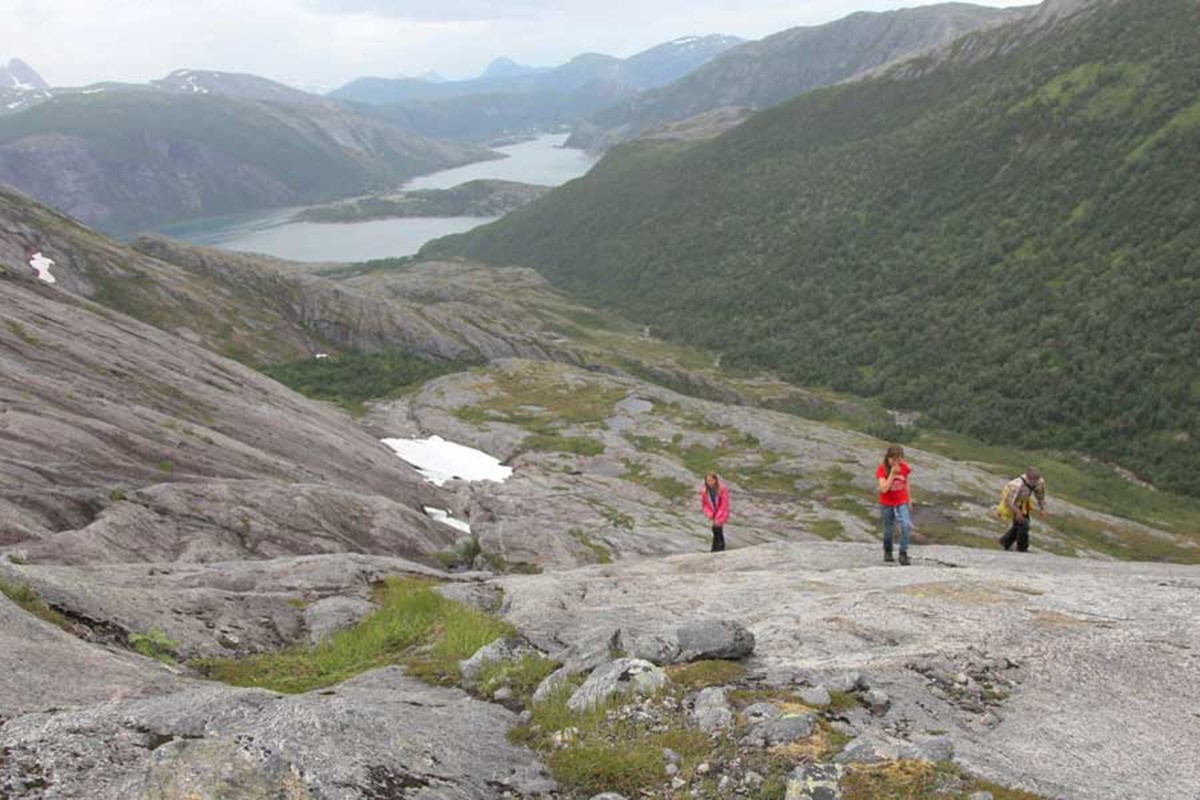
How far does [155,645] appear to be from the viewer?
12.4 metres

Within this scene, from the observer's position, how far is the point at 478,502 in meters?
43.8

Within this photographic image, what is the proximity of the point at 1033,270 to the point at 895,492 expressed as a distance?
→ 14157 cm

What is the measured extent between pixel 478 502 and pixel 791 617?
30.8 m

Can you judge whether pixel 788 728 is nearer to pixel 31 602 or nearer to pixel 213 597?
pixel 31 602

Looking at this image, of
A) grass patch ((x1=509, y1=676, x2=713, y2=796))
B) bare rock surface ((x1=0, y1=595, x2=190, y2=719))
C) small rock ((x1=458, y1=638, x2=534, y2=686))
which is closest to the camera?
grass patch ((x1=509, y1=676, x2=713, y2=796))

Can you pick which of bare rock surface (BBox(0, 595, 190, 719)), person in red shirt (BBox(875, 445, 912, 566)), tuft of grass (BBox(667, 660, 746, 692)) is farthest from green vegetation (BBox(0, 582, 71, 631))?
person in red shirt (BBox(875, 445, 912, 566))

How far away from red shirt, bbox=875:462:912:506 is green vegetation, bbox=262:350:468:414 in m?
72.1

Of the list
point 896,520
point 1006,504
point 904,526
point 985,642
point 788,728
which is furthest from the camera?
point 1006,504

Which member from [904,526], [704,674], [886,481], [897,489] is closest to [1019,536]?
[904,526]

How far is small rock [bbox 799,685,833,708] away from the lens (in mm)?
9750

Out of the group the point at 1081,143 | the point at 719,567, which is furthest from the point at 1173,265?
the point at 719,567

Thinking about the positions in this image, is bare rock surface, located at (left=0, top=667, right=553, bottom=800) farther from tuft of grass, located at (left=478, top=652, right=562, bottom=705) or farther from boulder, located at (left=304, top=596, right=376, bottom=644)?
boulder, located at (left=304, top=596, right=376, bottom=644)

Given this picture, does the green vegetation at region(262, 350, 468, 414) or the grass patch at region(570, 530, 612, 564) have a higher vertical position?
the grass patch at region(570, 530, 612, 564)

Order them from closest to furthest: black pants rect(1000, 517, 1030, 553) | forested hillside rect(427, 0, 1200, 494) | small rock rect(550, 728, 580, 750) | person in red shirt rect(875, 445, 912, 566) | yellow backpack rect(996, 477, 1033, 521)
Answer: small rock rect(550, 728, 580, 750)
person in red shirt rect(875, 445, 912, 566)
yellow backpack rect(996, 477, 1033, 521)
black pants rect(1000, 517, 1030, 553)
forested hillside rect(427, 0, 1200, 494)
